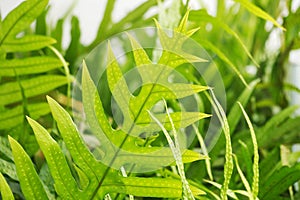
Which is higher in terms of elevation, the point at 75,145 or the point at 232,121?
the point at 232,121

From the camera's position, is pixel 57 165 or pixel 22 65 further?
pixel 22 65

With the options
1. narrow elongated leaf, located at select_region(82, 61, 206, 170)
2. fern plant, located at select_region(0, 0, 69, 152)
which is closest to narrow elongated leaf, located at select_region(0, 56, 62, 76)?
fern plant, located at select_region(0, 0, 69, 152)

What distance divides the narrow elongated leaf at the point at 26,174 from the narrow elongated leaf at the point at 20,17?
5.1 inches

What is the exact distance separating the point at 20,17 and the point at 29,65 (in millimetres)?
42

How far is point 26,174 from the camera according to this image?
0.86 ft

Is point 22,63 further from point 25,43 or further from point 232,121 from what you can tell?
point 232,121

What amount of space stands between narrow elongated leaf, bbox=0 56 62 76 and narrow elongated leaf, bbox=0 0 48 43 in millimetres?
20

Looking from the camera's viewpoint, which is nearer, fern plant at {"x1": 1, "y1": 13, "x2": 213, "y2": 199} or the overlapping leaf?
fern plant at {"x1": 1, "y1": 13, "x2": 213, "y2": 199}

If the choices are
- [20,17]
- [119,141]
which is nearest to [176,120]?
[119,141]

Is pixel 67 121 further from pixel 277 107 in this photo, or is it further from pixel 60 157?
pixel 277 107

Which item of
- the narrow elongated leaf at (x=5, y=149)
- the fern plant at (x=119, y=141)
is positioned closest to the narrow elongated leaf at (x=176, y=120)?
the fern plant at (x=119, y=141)

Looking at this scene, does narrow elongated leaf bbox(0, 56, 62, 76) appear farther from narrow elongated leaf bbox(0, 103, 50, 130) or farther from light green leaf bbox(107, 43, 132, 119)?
light green leaf bbox(107, 43, 132, 119)

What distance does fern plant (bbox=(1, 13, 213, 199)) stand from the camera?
0.84 ft

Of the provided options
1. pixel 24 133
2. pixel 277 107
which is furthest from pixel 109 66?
pixel 277 107
